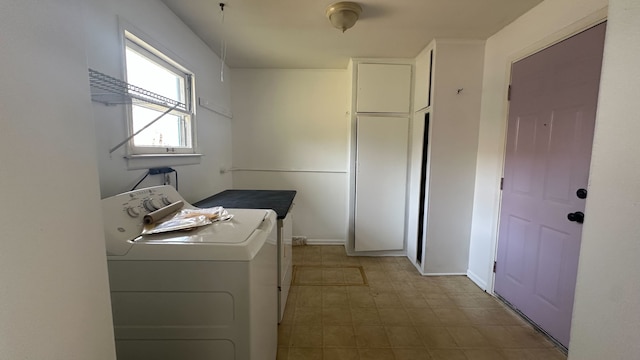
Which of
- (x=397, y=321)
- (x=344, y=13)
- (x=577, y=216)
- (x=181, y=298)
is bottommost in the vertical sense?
(x=397, y=321)

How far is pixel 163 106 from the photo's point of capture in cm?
169

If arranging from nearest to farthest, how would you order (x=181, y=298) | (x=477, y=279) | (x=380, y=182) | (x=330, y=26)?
(x=181, y=298) → (x=330, y=26) → (x=477, y=279) → (x=380, y=182)

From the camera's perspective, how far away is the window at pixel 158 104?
1.59m

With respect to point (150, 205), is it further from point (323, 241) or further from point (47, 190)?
point (323, 241)

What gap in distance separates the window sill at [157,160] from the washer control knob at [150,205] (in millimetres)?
322

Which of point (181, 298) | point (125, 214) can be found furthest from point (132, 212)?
point (181, 298)

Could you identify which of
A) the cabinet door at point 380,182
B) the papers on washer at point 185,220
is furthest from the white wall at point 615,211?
the cabinet door at point 380,182

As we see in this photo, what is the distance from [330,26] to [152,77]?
1474 mm

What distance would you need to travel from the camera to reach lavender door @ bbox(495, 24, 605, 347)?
154 cm

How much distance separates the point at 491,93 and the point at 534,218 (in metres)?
1.17

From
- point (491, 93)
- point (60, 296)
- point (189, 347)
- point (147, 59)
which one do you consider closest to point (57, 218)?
point (60, 296)

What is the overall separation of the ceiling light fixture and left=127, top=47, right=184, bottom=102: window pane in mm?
1357

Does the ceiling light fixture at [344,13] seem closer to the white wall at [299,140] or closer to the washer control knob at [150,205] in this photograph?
the white wall at [299,140]

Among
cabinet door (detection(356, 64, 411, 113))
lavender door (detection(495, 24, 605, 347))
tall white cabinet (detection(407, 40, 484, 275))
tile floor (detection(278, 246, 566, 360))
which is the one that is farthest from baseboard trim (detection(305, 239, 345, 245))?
lavender door (detection(495, 24, 605, 347))
